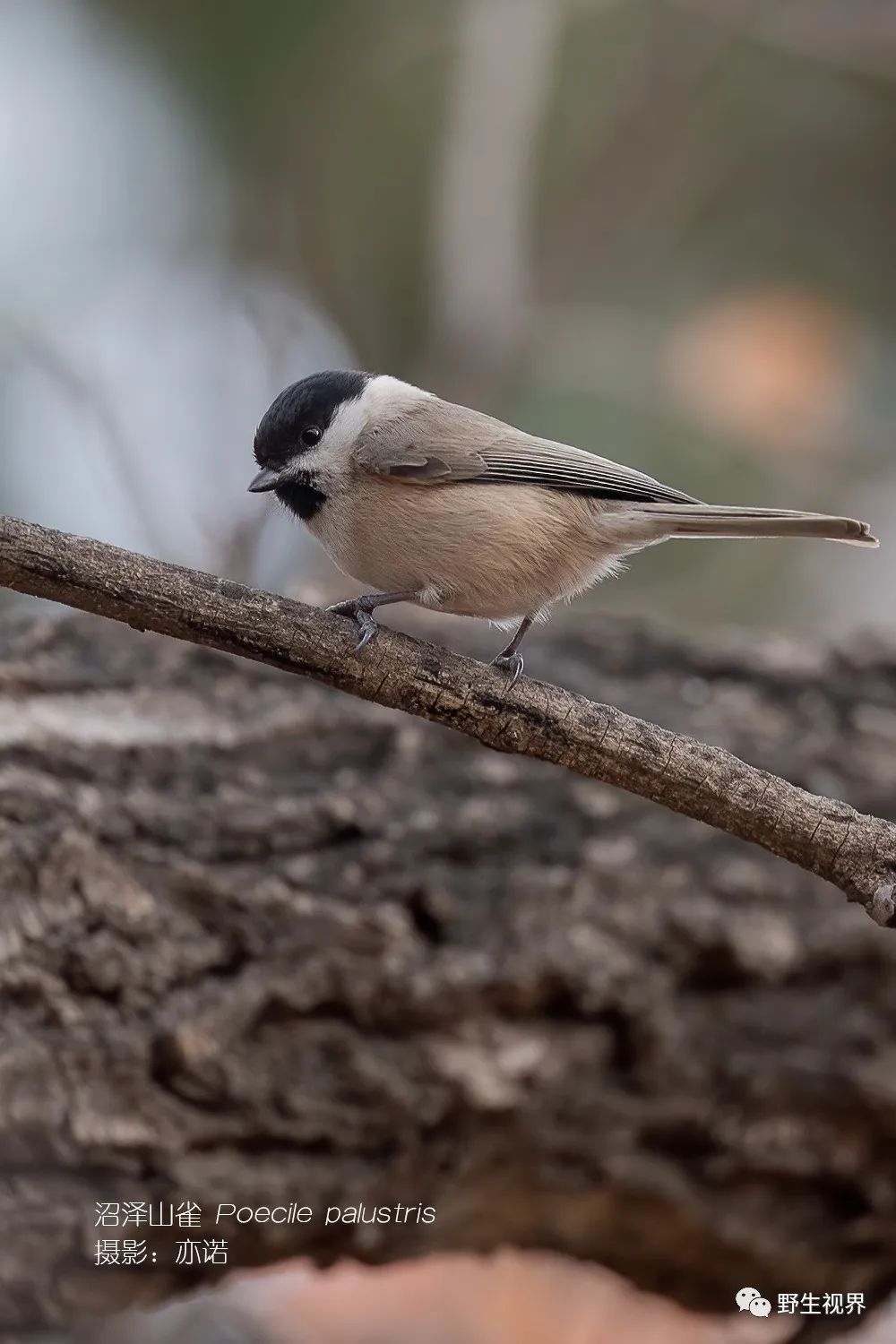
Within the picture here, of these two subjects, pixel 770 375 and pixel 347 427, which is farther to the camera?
pixel 770 375

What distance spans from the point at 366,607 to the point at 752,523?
744 mm

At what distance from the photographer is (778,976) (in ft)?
10.1

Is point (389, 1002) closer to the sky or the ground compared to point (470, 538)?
closer to the ground

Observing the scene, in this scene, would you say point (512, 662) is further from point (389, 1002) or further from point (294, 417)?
point (389, 1002)

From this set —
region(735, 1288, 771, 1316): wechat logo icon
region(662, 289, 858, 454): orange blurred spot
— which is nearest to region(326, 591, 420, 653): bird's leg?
region(735, 1288, 771, 1316): wechat logo icon

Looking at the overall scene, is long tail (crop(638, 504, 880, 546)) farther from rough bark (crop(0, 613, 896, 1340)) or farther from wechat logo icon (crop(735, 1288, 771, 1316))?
wechat logo icon (crop(735, 1288, 771, 1316))

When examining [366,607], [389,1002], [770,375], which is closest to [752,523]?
[366,607]

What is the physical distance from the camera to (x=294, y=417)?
2.54m

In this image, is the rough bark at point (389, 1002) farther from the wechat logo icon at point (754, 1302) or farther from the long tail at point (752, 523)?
the long tail at point (752, 523)

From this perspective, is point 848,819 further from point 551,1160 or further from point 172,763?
point 172,763

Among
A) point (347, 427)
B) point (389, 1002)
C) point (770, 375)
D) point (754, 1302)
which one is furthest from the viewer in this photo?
point (770, 375)

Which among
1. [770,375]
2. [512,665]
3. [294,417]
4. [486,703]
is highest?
[770,375]

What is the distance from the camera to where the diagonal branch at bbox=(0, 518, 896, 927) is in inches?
75.8

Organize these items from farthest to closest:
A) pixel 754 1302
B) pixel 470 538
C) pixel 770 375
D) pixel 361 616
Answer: pixel 770 375 < pixel 754 1302 < pixel 470 538 < pixel 361 616
